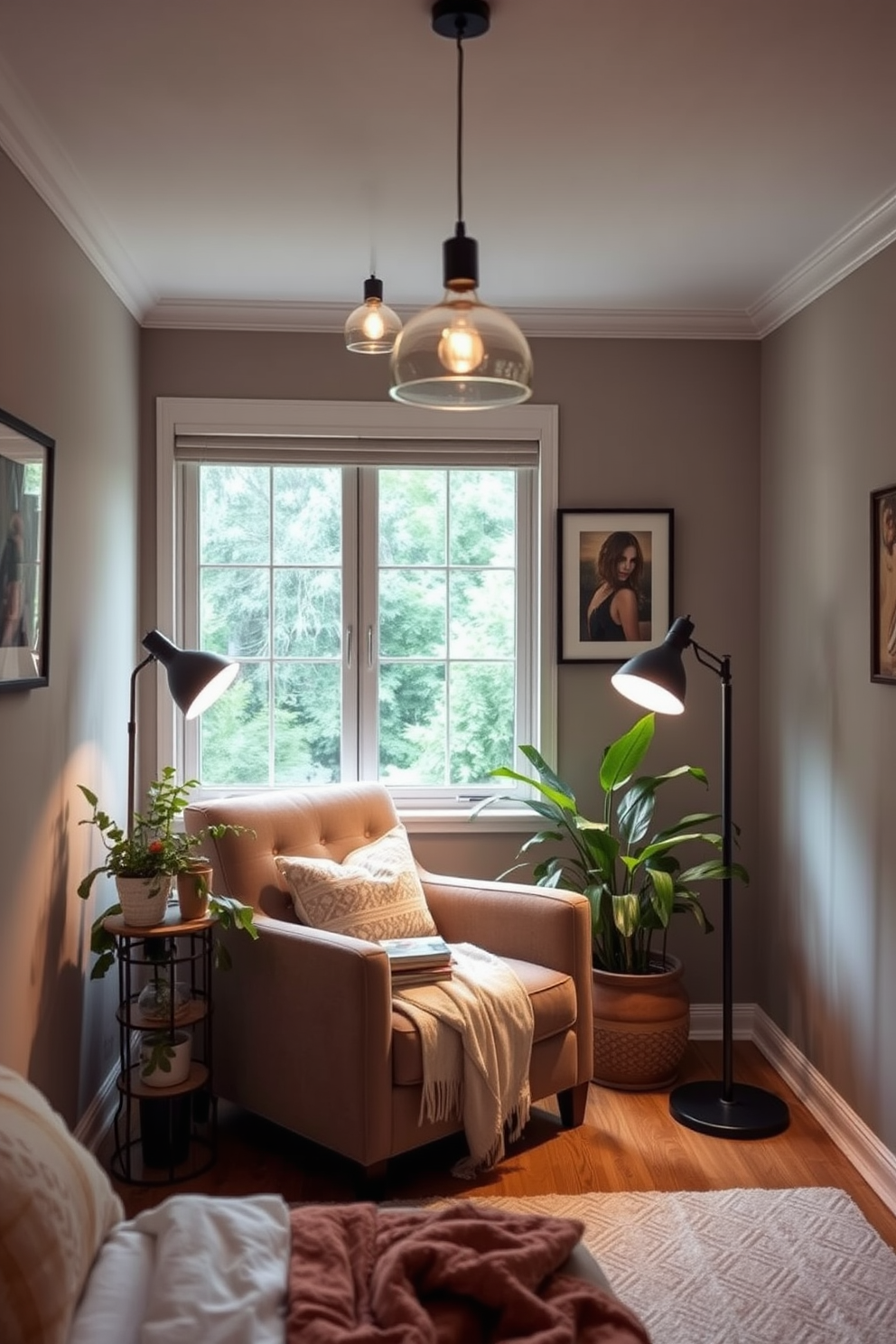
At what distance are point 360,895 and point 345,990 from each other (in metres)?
0.45

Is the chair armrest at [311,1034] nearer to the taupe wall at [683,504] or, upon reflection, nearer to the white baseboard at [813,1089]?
the taupe wall at [683,504]

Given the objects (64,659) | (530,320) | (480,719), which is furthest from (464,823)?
(530,320)

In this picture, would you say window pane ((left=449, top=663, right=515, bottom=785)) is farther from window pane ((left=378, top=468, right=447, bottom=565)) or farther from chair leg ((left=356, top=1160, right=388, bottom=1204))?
chair leg ((left=356, top=1160, right=388, bottom=1204))

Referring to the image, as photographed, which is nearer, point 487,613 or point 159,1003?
point 159,1003

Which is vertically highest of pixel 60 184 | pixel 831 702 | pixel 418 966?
pixel 60 184

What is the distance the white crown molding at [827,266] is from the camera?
2947mm

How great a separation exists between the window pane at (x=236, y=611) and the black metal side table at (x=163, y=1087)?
1.12 meters

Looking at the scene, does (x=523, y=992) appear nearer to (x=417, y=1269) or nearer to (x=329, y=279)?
(x=417, y=1269)

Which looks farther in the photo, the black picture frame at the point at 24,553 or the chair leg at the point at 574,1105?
the chair leg at the point at 574,1105

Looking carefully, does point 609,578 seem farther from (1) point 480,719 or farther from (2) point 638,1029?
(2) point 638,1029

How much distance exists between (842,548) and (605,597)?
0.93 meters

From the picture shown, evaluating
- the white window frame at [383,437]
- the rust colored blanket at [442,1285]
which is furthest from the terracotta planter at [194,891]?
the rust colored blanket at [442,1285]

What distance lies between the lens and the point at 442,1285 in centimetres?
155

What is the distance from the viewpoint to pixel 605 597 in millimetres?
4000
